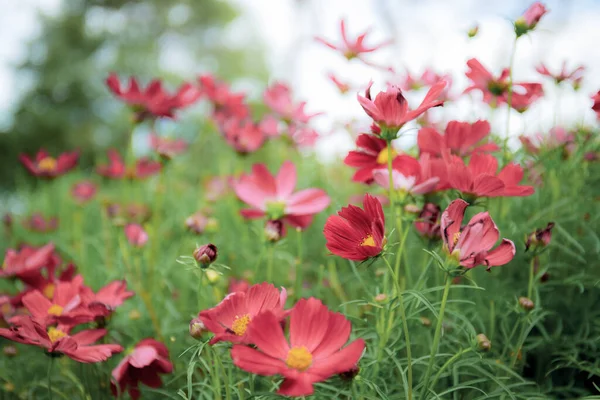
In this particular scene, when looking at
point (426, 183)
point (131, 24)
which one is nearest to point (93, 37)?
point (131, 24)

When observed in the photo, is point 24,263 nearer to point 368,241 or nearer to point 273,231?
point 273,231

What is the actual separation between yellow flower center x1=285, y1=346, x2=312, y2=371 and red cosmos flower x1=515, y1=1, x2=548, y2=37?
560mm

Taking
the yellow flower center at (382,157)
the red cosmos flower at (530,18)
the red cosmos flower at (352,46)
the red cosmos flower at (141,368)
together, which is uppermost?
the red cosmos flower at (530,18)

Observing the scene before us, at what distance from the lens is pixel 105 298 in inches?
29.6

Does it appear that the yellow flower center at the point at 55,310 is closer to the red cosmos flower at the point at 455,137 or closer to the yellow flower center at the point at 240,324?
the yellow flower center at the point at 240,324

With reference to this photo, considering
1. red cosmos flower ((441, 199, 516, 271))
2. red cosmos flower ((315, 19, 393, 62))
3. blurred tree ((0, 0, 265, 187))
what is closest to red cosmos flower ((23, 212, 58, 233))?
red cosmos flower ((315, 19, 393, 62))

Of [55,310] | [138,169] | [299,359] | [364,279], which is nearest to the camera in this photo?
[299,359]

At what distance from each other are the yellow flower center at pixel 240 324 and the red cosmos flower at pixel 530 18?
57 cm

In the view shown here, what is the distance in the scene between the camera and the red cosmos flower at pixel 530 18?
713mm

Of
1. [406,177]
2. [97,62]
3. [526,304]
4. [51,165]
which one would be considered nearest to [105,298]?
[406,177]

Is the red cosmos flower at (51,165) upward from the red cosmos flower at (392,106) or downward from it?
downward

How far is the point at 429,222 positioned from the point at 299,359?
27 centimetres

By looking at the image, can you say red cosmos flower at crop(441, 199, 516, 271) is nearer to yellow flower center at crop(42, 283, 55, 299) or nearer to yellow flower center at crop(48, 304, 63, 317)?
yellow flower center at crop(48, 304, 63, 317)

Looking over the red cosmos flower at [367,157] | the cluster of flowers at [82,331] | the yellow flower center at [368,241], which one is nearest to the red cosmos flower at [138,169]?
the cluster of flowers at [82,331]
